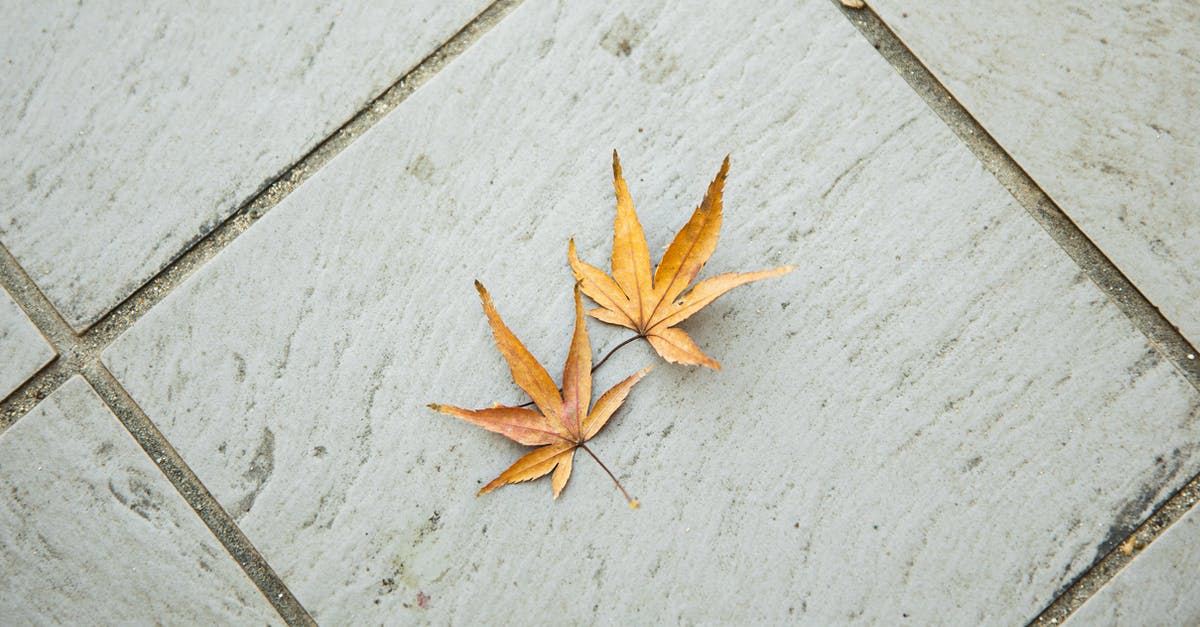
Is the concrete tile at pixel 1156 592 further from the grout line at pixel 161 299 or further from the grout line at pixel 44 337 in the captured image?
the grout line at pixel 44 337

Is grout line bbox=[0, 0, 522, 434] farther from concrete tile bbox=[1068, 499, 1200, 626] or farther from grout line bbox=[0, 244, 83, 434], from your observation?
concrete tile bbox=[1068, 499, 1200, 626]

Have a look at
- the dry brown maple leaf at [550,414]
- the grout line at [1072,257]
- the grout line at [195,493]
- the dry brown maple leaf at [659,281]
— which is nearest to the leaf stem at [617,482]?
the dry brown maple leaf at [550,414]

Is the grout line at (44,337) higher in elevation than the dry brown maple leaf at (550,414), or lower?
higher

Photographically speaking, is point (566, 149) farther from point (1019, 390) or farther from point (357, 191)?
point (1019, 390)

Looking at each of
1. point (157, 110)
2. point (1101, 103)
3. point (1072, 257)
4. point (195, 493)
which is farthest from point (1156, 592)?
point (157, 110)

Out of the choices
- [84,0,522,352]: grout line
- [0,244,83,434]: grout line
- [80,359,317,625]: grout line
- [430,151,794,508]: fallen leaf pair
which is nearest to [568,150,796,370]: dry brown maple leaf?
[430,151,794,508]: fallen leaf pair

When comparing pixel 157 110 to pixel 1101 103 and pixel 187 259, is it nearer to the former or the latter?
pixel 187 259
